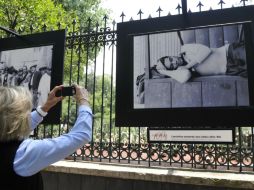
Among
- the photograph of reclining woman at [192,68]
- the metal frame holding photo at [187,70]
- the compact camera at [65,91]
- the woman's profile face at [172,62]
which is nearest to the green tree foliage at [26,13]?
the metal frame holding photo at [187,70]

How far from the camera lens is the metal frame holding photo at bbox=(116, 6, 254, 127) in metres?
Result: 3.97

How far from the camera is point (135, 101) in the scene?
4.44 m

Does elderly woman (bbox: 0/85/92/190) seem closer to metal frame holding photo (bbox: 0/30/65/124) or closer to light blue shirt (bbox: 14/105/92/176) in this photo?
light blue shirt (bbox: 14/105/92/176)

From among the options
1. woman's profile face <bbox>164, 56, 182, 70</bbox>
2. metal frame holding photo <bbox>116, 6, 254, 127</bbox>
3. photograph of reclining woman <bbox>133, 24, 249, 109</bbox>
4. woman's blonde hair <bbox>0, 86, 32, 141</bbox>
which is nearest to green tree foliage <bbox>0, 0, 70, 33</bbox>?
metal frame holding photo <bbox>116, 6, 254, 127</bbox>

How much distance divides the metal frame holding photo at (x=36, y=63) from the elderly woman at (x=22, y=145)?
105 inches

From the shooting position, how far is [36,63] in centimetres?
522

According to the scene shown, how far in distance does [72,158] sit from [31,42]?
194cm

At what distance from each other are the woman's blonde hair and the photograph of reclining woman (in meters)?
2.44

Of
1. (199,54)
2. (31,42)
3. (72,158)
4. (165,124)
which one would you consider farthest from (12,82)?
(199,54)

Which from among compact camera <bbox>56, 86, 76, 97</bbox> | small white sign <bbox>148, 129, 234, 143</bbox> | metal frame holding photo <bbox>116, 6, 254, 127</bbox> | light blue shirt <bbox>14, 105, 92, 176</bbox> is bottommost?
light blue shirt <bbox>14, 105, 92, 176</bbox>

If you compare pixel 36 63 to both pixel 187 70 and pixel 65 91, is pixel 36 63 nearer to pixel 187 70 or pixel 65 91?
pixel 187 70

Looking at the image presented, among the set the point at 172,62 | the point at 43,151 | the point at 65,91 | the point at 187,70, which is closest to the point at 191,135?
the point at 187,70

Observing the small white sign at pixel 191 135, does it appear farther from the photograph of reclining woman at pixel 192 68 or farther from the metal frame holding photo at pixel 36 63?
the metal frame holding photo at pixel 36 63

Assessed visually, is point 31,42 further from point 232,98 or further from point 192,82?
point 232,98
